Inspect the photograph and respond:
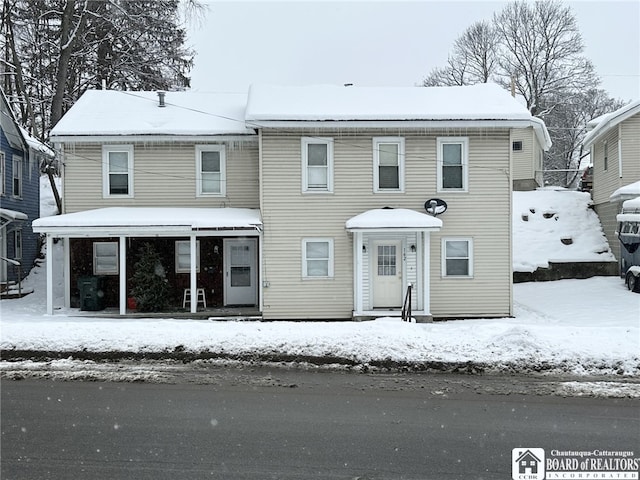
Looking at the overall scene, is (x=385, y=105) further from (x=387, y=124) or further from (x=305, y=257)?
(x=305, y=257)

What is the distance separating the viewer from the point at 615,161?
22.7 meters

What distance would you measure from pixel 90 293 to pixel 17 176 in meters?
8.11

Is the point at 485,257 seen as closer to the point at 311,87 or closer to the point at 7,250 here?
the point at 311,87

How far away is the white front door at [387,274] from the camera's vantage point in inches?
626

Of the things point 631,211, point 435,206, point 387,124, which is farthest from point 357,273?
point 631,211

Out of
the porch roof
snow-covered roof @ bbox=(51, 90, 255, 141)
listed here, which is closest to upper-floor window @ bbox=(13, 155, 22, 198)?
snow-covered roof @ bbox=(51, 90, 255, 141)

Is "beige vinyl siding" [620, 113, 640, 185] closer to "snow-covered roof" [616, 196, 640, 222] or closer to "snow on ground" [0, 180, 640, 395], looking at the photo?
"snow-covered roof" [616, 196, 640, 222]

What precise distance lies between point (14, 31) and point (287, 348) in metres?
26.5

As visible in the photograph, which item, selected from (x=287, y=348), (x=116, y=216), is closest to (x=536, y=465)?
(x=287, y=348)

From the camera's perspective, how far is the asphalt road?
5.02 m

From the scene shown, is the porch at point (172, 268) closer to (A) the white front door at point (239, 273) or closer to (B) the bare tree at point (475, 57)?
(A) the white front door at point (239, 273)
